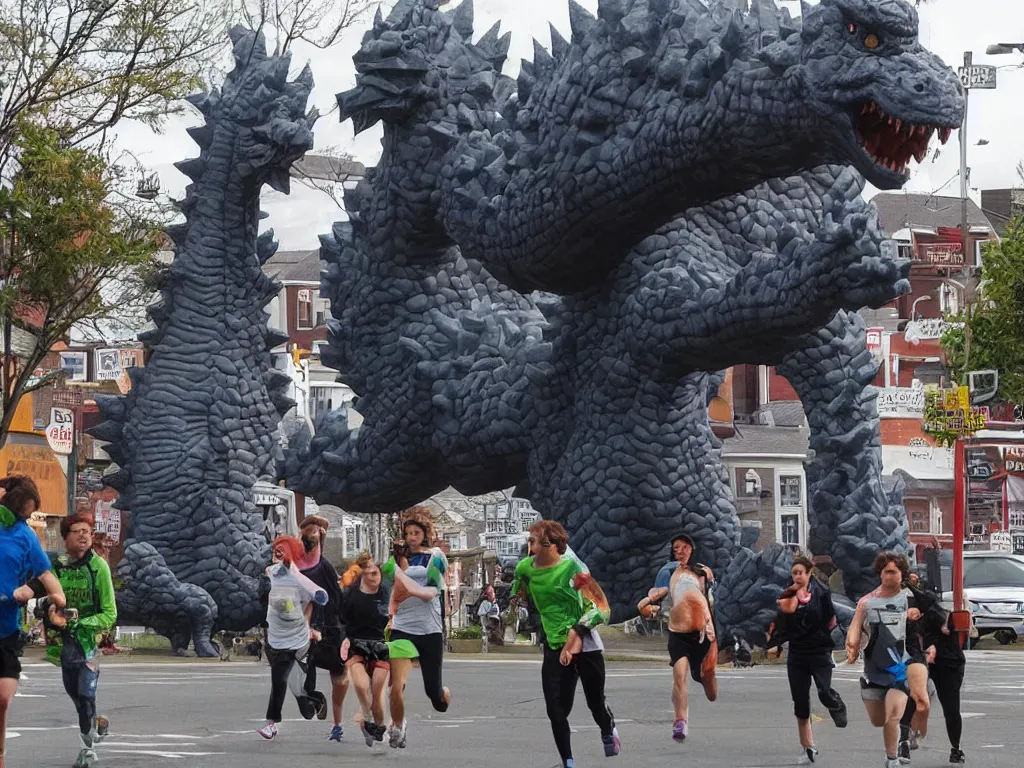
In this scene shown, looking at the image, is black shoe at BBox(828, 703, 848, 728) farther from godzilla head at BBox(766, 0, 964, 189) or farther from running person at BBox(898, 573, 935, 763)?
godzilla head at BBox(766, 0, 964, 189)

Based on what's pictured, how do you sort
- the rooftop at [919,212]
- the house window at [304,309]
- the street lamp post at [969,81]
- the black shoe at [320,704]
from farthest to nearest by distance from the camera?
the house window at [304,309], the rooftop at [919,212], the street lamp post at [969,81], the black shoe at [320,704]

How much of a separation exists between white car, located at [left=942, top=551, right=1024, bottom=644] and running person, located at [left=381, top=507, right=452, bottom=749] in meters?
15.0

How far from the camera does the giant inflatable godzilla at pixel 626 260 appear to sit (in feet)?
36.0

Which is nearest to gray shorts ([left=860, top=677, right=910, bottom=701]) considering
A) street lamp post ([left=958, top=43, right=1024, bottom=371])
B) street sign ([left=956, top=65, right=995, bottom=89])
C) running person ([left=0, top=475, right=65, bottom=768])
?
running person ([left=0, top=475, right=65, bottom=768])

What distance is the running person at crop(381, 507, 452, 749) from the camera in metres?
9.87

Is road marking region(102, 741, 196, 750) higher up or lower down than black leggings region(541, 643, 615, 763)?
lower down

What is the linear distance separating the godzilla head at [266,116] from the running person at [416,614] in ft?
21.1

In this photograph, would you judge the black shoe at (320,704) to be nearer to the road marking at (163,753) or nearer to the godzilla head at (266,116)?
the road marking at (163,753)

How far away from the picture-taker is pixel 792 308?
11461 millimetres

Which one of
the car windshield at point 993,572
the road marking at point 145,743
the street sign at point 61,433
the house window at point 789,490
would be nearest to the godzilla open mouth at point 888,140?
the road marking at point 145,743

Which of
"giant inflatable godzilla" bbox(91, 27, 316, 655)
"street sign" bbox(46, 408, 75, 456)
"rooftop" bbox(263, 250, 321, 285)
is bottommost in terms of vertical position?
"giant inflatable godzilla" bbox(91, 27, 316, 655)

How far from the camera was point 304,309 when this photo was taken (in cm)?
5550

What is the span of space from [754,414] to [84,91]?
31857 millimetres

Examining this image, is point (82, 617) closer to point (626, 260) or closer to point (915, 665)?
point (915, 665)
